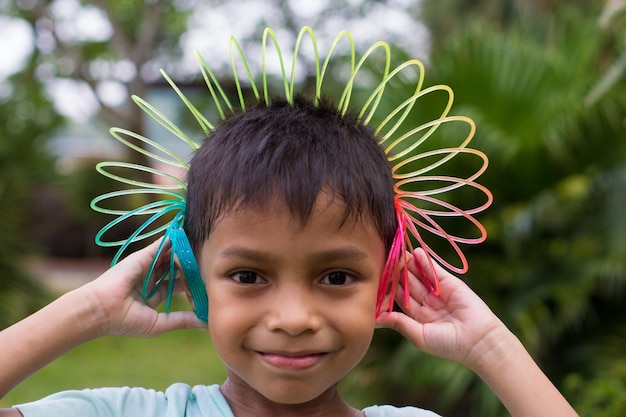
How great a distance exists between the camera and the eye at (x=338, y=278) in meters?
1.65

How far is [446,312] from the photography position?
6.52 feet

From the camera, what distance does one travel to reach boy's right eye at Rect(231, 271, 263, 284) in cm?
164

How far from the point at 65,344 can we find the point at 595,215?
3.72m

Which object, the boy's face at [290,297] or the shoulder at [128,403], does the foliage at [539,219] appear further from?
the boy's face at [290,297]

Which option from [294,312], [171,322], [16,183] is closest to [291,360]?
[294,312]

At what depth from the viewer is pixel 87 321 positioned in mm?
1833

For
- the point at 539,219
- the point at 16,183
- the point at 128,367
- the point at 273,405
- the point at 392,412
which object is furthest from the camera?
the point at 128,367

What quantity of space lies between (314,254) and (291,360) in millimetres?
224

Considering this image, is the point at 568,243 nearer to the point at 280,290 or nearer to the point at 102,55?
the point at 280,290

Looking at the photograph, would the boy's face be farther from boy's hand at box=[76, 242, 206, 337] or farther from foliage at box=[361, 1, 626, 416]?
foliage at box=[361, 1, 626, 416]

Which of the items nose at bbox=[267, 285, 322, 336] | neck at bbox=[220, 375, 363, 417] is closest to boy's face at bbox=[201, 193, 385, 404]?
nose at bbox=[267, 285, 322, 336]

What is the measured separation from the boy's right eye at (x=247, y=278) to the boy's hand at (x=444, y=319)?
39 centimetres

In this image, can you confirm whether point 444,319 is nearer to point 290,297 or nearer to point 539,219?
point 290,297

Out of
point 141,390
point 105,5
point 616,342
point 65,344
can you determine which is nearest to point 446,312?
point 141,390
